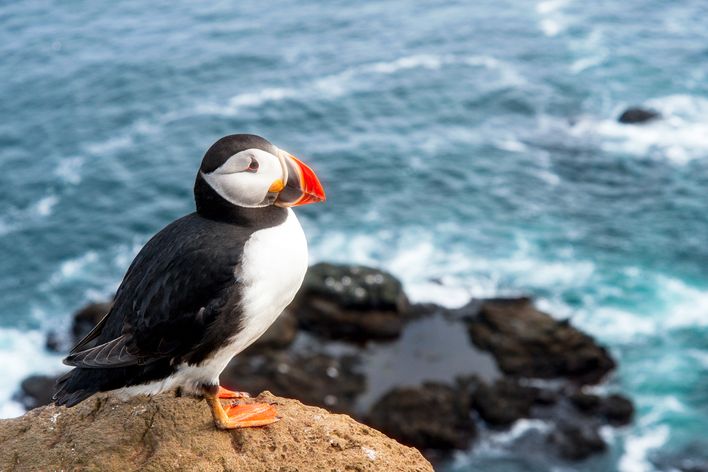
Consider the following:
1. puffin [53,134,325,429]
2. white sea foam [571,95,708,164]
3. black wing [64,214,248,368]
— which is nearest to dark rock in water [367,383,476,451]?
puffin [53,134,325,429]

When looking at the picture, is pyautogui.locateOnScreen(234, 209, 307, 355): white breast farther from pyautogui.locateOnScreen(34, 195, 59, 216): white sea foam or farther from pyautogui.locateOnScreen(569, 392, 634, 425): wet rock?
pyautogui.locateOnScreen(34, 195, 59, 216): white sea foam

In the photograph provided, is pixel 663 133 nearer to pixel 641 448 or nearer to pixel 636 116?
pixel 636 116

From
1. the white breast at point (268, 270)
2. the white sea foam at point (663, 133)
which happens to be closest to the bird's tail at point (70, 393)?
the white breast at point (268, 270)

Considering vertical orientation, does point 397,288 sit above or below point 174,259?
below

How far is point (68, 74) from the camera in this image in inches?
2136

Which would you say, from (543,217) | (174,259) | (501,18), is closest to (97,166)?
(543,217)

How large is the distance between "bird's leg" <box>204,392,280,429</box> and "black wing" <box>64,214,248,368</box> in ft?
2.27

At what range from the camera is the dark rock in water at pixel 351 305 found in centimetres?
3033

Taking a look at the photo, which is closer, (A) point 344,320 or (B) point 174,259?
(B) point 174,259

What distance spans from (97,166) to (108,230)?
21.0 feet

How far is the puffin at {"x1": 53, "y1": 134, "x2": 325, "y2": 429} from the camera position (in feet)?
23.8

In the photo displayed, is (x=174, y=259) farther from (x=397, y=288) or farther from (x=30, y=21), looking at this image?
(x=30, y=21)

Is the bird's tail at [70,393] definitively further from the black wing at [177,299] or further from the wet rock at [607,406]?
the wet rock at [607,406]

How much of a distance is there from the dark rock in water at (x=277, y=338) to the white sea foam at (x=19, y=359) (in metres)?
7.70
